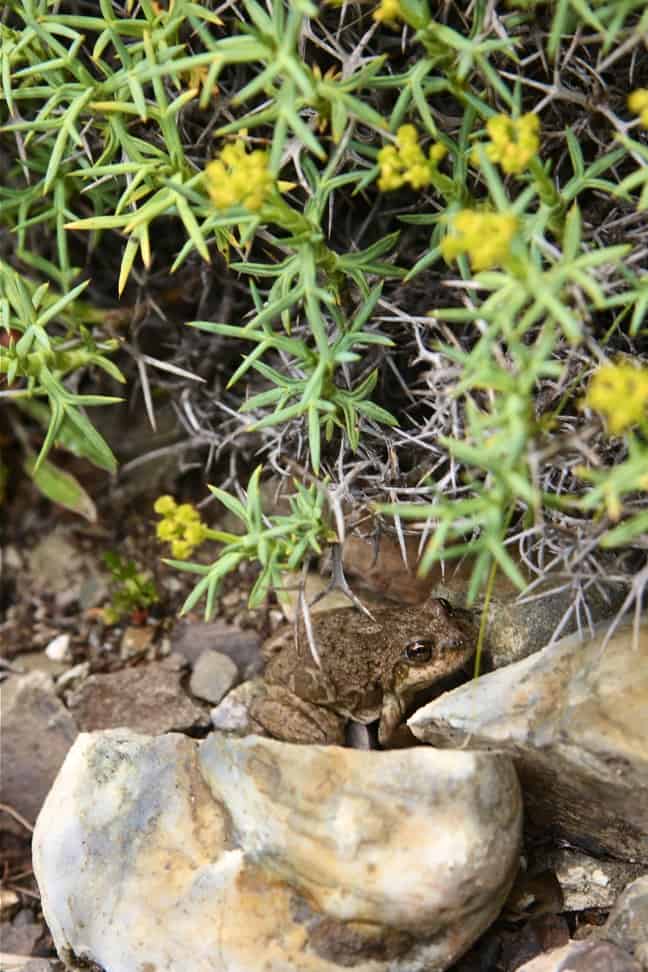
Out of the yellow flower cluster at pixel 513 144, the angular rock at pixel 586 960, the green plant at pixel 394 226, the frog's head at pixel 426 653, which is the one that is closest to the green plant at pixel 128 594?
the green plant at pixel 394 226

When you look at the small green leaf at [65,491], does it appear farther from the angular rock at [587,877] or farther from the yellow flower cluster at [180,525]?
the angular rock at [587,877]

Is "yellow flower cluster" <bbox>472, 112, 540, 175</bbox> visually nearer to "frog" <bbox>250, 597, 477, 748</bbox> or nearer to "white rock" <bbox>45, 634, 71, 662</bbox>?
"frog" <bbox>250, 597, 477, 748</bbox>

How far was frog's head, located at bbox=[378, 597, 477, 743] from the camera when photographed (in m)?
3.87

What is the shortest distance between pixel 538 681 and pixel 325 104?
5.86 feet

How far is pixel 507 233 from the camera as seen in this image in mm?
2324

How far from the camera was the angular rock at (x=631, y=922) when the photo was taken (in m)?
3.01

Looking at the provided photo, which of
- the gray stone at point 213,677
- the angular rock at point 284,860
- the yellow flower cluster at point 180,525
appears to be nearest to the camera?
the yellow flower cluster at point 180,525

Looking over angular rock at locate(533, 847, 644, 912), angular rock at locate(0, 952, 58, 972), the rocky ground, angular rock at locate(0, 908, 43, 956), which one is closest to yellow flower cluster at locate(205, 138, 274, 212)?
the rocky ground

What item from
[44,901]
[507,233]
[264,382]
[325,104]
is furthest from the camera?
[264,382]

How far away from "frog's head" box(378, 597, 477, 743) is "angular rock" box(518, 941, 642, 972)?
1.00m

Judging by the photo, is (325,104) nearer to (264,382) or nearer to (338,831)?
(264,382)

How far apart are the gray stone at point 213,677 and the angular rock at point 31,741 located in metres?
0.52

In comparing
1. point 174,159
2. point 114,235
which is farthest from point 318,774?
point 114,235

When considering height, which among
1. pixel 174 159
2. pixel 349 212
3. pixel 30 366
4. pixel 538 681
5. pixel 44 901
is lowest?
pixel 44 901
